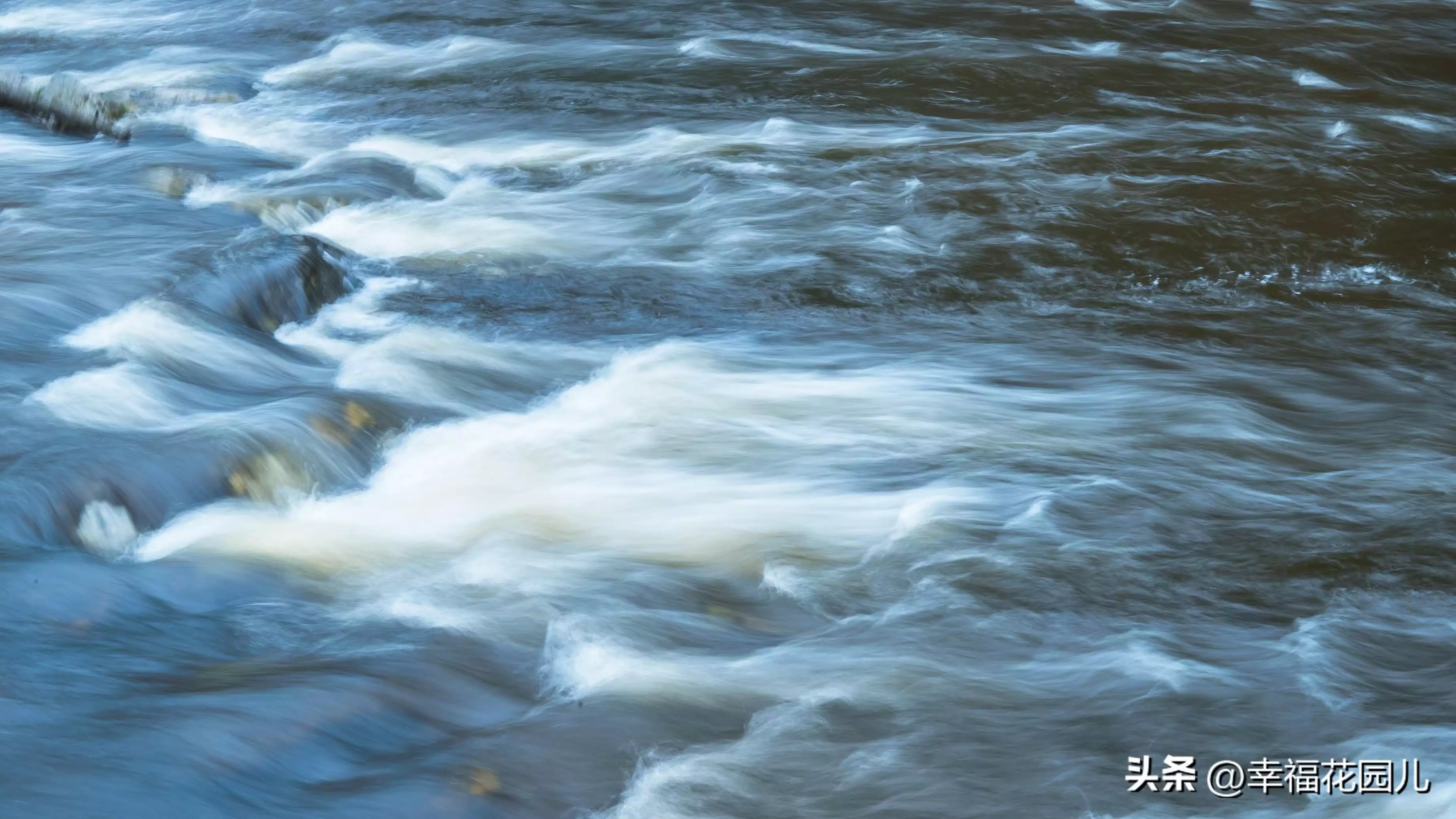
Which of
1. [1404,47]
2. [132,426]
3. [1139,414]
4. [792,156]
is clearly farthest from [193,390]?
[1404,47]

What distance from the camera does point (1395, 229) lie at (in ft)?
24.3

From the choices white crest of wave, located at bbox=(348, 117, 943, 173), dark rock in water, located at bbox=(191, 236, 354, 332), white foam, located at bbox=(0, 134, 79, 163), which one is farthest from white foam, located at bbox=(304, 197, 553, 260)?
white foam, located at bbox=(0, 134, 79, 163)

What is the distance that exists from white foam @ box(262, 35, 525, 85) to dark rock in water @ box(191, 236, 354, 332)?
446cm

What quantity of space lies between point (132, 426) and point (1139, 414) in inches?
144

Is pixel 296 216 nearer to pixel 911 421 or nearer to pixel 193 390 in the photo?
pixel 193 390

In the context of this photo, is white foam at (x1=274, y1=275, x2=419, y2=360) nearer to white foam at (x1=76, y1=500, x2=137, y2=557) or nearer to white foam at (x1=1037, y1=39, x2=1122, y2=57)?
white foam at (x1=76, y1=500, x2=137, y2=557)

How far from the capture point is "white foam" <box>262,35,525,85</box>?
37.2 ft

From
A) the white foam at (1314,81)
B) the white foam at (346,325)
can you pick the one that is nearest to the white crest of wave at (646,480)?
the white foam at (346,325)

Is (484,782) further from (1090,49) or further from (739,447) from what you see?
(1090,49)

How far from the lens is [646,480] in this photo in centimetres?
539

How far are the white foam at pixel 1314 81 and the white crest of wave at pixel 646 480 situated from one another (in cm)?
526

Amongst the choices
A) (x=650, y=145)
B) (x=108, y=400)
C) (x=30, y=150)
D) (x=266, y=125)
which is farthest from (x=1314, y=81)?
(x=30, y=150)

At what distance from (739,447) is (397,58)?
23.2 ft

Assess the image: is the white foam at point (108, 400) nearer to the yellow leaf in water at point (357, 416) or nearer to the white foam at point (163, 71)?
the yellow leaf in water at point (357, 416)
